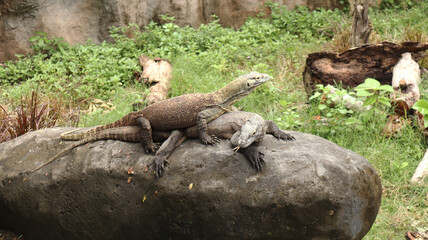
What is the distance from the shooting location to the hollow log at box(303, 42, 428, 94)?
7.21 meters

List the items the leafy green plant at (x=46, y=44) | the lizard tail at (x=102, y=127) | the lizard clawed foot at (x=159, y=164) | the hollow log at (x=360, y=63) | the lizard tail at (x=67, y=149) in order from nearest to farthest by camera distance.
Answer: the lizard clawed foot at (x=159, y=164) → the lizard tail at (x=102, y=127) → the lizard tail at (x=67, y=149) → the hollow log at (x=360, y=63) → the leafy green plant at (x=46, y=44)

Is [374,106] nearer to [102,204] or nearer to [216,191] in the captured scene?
[216,191]

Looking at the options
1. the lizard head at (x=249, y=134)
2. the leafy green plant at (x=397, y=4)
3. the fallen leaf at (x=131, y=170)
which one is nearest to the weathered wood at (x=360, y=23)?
the leafy green plant at (x=397, y=4)

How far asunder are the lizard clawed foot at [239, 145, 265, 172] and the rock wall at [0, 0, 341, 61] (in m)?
8.33

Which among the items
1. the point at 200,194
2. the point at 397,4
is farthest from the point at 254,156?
the point at 397,4

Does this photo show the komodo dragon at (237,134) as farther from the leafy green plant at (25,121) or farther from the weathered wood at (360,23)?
the weathered wood at (360,23)

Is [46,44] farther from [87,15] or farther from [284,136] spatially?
[284,136]

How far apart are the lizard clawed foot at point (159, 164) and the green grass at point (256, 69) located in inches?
103

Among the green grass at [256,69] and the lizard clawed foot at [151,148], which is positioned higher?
the lizard clawed foot at [151,148]

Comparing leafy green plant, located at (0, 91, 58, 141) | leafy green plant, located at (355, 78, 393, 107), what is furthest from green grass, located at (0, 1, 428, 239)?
leafy green plant, located at (0, 91, 58, 141)

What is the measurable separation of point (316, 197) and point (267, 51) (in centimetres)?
663

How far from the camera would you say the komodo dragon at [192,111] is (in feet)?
12.9

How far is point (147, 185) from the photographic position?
3828 mm

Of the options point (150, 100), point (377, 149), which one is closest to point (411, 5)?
point (377, 149)
